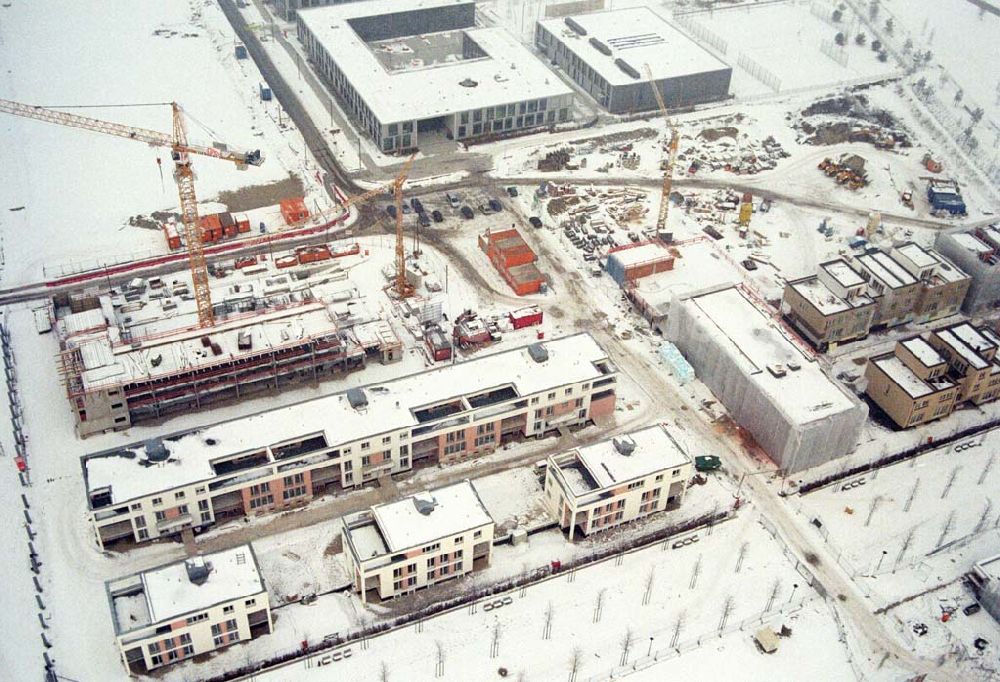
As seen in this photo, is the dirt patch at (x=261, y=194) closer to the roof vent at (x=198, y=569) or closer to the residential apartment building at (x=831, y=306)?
the roof vent at (x=198, y=569)

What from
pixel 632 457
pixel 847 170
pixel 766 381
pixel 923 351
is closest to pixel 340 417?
pixel 632 457

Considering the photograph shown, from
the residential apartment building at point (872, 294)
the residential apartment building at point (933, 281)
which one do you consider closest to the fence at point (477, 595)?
the residential apartment building at point (872, 294)

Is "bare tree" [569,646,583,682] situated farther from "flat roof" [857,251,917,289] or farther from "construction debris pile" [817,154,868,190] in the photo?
"construction debris pile" [817,154,868,190]

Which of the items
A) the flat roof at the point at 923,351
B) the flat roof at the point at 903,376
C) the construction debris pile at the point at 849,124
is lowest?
the flat roof at the point at 903,376

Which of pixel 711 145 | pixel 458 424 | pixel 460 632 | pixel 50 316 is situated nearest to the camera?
pixel 460 632

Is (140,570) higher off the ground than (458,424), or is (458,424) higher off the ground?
(458,424)

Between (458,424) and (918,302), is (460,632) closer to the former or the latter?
(458,424)

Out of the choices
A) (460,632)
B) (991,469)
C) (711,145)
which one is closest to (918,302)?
(991,469)
